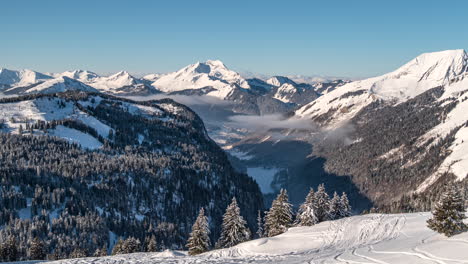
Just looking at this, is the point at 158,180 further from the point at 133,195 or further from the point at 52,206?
the point at 52,206

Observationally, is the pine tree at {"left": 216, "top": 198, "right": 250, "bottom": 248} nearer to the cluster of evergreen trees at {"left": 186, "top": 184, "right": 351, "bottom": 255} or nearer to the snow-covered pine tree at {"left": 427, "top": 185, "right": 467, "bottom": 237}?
the cluster of evergreen trees at {"left": 186, "top": 184, "right": 351, "bottom": 255}

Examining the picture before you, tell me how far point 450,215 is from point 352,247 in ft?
44.0

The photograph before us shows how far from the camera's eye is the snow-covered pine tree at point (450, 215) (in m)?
43.5

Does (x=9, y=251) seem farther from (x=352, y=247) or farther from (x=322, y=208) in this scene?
(x=352, y=247)

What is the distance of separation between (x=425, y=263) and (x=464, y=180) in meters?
195

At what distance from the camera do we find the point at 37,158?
7697 inches

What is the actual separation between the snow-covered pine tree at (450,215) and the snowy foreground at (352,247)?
1.31 m

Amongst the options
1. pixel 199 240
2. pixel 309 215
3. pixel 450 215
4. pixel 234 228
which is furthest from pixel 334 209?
pixel 450 215

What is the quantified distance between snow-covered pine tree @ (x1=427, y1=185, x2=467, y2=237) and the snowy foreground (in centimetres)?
131

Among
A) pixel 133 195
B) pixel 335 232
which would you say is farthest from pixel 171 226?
pixel 335 232

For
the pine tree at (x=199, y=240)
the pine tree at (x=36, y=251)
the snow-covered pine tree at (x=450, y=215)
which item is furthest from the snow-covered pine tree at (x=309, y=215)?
the pine tree at (x=36, y=251)

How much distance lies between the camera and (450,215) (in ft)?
144

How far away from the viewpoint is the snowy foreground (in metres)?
38.5

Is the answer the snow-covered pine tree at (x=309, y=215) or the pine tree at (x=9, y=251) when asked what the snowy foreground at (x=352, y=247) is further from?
the pine tree at (x=9, y=251)
